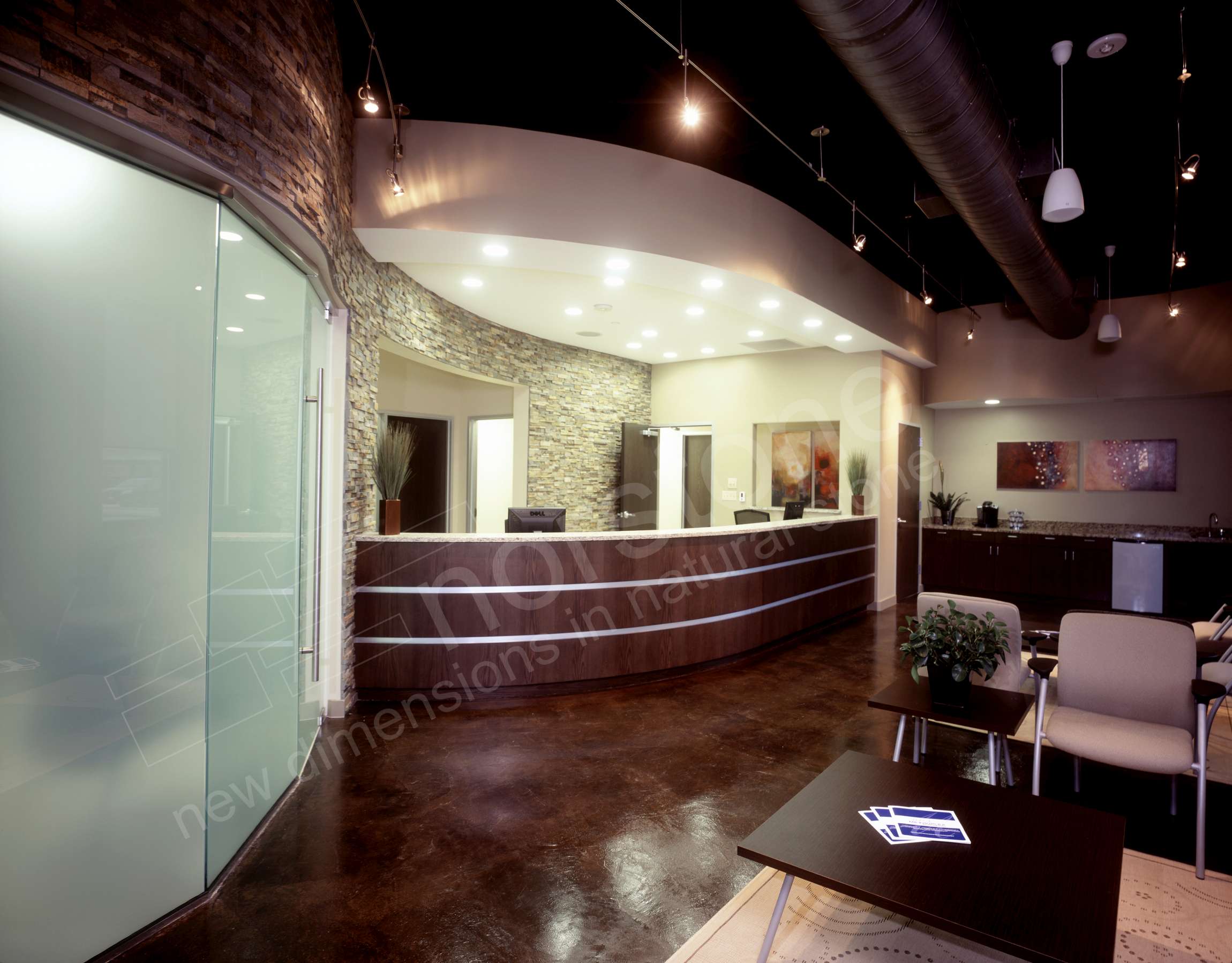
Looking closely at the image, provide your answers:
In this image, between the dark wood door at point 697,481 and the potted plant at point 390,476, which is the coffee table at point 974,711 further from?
the dark wood door at point 697,481

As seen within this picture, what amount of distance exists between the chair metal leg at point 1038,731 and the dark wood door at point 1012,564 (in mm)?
6076

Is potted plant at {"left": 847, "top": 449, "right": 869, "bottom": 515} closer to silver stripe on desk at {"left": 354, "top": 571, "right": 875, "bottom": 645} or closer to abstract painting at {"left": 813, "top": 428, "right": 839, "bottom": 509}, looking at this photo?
abstract painting at {"left": 813, "top": 428, "right": 839, "bottom": 509}

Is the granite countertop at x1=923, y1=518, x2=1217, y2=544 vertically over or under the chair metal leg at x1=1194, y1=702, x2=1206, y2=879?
over

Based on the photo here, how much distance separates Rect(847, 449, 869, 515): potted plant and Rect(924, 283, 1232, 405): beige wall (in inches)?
74.8

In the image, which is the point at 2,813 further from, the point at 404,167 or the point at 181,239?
the point at 404,167

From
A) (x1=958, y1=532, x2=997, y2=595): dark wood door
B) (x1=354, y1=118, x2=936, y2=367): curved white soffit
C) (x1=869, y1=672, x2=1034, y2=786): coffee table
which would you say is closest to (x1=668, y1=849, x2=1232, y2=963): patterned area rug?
(x1=869, y1=672, x2=1034, y2=786): coffee table

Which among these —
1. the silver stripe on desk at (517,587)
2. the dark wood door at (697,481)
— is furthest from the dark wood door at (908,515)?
the silver stripe on desk at (517,587)

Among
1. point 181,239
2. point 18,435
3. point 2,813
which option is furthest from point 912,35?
point 2,813

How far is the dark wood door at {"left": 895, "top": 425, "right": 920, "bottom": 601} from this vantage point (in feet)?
27.3

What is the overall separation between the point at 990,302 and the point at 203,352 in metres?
9.05

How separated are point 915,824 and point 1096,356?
806 centimetres

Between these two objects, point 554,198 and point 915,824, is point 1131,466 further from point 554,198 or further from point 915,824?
point 915,824

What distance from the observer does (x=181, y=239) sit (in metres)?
2.32

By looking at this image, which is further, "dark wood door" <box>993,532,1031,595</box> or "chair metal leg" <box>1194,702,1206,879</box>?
"dark wood door" <box>993,532,1031,595</box>
